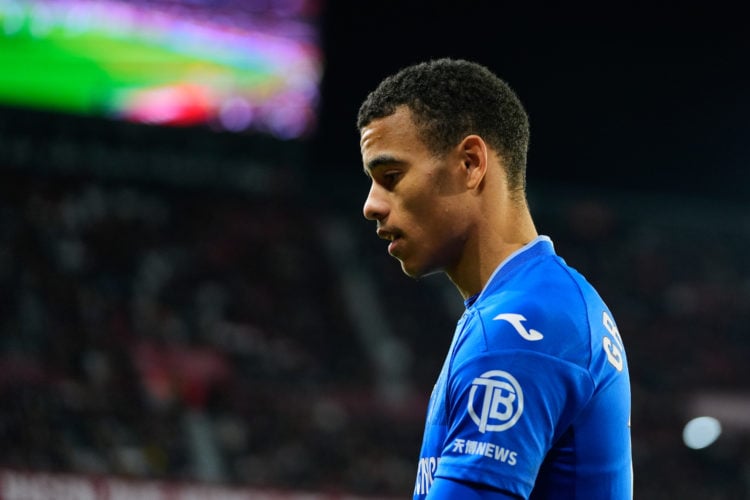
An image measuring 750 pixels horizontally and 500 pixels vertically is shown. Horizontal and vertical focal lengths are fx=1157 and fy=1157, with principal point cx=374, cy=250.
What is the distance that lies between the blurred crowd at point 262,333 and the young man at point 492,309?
11925 millimetres

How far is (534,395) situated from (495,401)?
2.3 inches

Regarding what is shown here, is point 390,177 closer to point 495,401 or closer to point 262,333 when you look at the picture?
point 495,401

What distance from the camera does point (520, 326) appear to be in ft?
5.59

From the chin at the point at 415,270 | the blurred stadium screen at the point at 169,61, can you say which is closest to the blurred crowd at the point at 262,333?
the blurred stadium screen at the point at 169,61

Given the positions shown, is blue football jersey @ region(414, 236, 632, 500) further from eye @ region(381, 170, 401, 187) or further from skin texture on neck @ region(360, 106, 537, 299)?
eye @ region(381, 170, 401, 187)

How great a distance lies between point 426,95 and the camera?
194cm

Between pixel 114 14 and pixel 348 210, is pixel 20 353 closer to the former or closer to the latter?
pixel 114 14

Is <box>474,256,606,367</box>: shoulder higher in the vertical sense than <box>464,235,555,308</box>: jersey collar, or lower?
lower

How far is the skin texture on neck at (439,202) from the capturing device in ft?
6.31

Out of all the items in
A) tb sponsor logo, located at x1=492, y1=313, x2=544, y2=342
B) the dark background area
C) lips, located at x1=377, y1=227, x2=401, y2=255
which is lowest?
tb sponsor logo, located at x1=492, y1=313, x2=544, y2=342

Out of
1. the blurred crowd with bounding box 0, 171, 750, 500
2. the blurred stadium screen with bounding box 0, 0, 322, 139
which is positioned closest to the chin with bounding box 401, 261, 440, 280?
the blurred crowd with bounding box 0, 171, 750, 500

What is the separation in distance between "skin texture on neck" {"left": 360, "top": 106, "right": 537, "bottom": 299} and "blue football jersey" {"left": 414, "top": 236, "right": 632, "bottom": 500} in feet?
0.19

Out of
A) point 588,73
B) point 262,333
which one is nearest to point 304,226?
point 262,333

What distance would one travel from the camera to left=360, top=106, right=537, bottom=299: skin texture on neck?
1.92 metres
